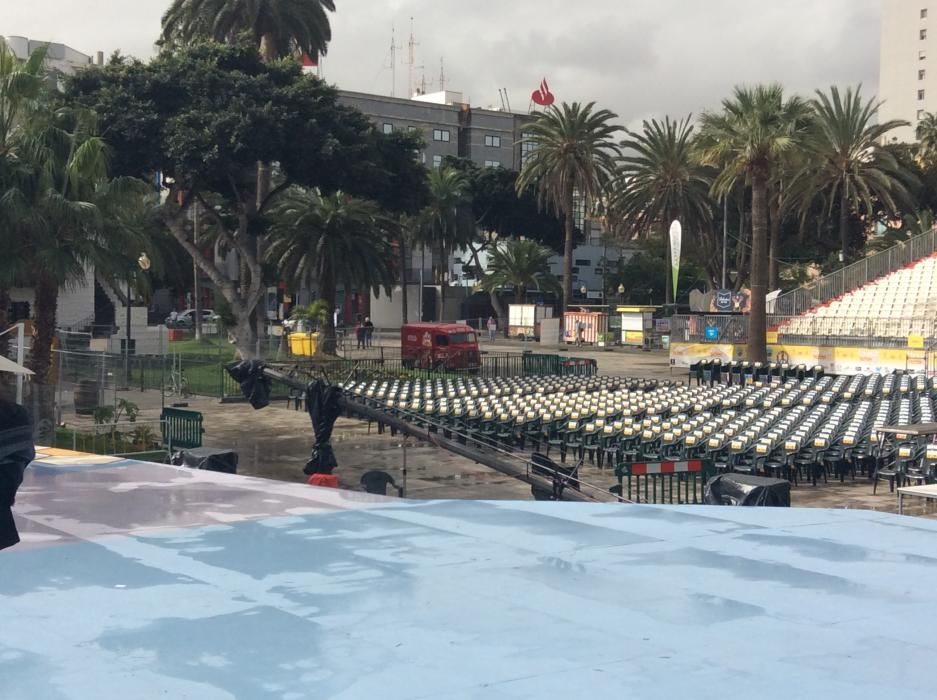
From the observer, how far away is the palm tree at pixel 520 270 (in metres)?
79.4

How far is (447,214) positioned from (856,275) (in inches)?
1335

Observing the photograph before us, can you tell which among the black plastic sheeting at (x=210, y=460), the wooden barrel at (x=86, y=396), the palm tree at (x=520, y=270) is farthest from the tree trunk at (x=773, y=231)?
the black plastic sheeting at (x=210, y=460)

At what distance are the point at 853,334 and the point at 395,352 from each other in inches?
889

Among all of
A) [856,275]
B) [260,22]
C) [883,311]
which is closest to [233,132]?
[260,22]

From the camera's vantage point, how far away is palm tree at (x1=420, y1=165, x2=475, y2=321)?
77562 mm

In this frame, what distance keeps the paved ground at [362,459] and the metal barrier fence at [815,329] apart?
20582mm

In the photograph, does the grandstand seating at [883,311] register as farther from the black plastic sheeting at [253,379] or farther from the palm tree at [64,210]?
the black plastic sheeting at [253,379]

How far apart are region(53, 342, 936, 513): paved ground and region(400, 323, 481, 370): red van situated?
11.2 meters

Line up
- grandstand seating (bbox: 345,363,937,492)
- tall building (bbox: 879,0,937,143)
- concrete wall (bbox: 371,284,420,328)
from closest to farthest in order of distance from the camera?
grandstand seating (bbox: 345,363,937,492) < concrete wall (bbox: 371,284,420,328) < tall building (bbox: 879,0,937,143)

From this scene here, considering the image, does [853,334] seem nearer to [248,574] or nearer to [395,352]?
[395,352]

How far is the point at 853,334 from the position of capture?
142 feet

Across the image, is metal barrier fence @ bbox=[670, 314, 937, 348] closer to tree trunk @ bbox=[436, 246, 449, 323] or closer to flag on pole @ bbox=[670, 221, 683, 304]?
flag on pole @ bbox=[670, 221, 683, 304]

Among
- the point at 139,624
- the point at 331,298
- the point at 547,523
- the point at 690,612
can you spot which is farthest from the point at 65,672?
the point at 331,298

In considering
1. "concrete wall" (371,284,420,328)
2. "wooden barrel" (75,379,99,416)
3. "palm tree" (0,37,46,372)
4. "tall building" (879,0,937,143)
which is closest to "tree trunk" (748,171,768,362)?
"wooden barrel" (75,379,99,416)
